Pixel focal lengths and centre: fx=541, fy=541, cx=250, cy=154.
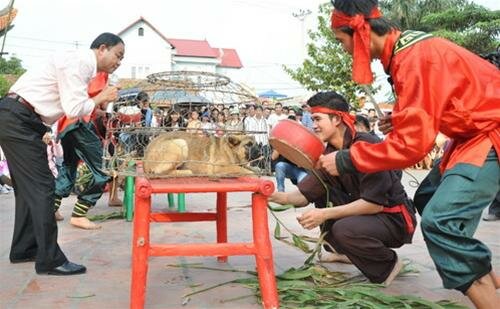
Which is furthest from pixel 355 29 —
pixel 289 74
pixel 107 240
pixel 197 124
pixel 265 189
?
pixel 289 74

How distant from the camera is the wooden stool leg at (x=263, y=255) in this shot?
9.35ft

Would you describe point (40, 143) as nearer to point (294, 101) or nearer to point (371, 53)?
point (371, 53)

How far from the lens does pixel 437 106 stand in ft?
7.48

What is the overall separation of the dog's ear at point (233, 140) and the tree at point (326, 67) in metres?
15.1

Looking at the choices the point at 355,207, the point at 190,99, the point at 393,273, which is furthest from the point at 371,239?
the point at 190,99

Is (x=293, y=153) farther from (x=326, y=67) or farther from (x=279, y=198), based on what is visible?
(x=326, y=67)

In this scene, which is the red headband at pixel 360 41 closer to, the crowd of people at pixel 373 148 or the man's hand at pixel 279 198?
the crowd of people at pixel 373 148

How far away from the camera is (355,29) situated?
2.51 meters

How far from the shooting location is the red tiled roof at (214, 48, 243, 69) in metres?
57.8

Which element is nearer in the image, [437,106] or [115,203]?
[437,106]

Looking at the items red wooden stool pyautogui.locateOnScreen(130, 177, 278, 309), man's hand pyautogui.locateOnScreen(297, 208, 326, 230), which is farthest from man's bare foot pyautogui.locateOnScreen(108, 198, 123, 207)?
man's hand pyautogui.locateOnScreen(297, 208, 326, 230)

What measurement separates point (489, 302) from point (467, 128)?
2.49ft

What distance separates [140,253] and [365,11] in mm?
1611

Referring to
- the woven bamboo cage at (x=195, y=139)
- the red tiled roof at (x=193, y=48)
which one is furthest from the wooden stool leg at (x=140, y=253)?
the red tiled roof at (x=193, y=48)
